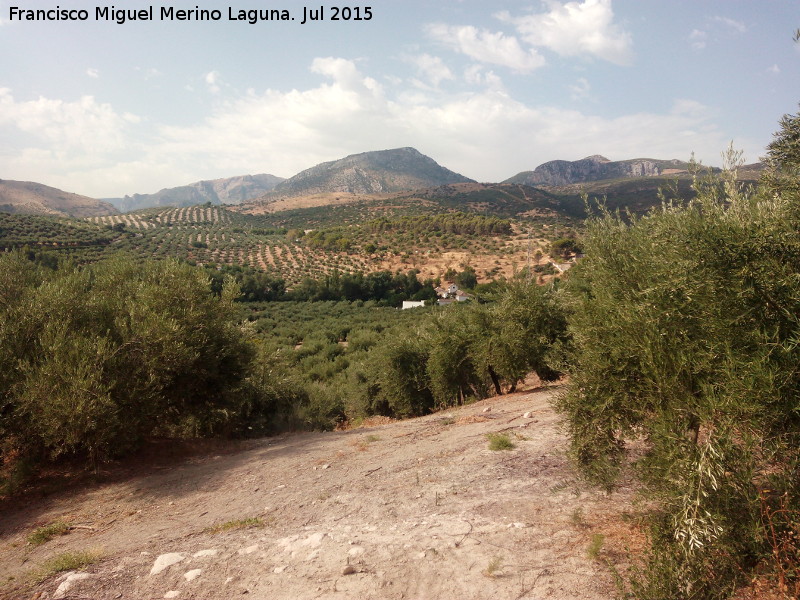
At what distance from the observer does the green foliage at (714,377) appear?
4.17 m

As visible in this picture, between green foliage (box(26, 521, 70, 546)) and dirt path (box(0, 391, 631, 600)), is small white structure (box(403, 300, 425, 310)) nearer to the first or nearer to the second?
dirt path (box(0, 391, 631, 600))

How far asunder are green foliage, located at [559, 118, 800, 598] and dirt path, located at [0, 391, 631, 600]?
45.9 inches

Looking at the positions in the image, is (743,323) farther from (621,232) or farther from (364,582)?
(364,582)

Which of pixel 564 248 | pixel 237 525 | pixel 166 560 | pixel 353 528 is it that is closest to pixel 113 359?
pixel 237 525

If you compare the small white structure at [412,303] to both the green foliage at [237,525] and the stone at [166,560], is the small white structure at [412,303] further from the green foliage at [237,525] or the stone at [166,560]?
the stone at [166,560]

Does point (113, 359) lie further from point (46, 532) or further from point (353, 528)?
point (353, 528)

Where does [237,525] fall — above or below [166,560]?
below

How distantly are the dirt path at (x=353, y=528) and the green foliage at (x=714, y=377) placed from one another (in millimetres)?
1165

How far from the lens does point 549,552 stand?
5.70 m

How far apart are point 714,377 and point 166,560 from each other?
7.55m

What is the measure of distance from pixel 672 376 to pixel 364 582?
4.36 meters

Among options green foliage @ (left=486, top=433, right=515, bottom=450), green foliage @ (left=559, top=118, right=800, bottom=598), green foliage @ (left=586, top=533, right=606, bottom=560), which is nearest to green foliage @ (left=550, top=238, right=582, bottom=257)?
green foliage @ (left=486, top=433, right=515, bottom=450)

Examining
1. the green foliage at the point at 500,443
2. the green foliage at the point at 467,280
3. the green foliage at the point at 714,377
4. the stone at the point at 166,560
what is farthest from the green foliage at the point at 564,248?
the stone at the point at 166,560

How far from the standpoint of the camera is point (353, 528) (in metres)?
6.99
